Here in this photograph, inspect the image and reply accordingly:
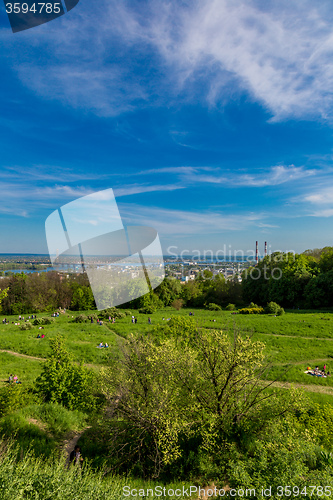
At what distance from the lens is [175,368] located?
10469mm

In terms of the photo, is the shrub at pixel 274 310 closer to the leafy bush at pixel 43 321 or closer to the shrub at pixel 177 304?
the shrub at pixel 177 304

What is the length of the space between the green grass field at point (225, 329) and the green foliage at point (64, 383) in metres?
2.83

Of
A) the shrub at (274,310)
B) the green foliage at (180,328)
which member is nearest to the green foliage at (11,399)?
the green foliage at (180,328)

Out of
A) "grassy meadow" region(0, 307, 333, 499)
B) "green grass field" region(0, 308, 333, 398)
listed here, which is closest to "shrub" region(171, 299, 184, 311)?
"grassy meadow" region(0, 307, 333, 499)

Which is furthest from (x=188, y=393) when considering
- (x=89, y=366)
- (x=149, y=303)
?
(x=149, y=303)

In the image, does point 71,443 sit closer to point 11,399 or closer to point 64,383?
point 64,383

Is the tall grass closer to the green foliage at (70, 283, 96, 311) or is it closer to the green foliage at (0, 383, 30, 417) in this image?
the green foliage at (0, 383, 30, 417)

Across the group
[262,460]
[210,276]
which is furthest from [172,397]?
[210,276]

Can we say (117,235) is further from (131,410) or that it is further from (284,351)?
(284,351)

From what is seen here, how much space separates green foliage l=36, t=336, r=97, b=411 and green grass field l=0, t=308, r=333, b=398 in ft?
9.30

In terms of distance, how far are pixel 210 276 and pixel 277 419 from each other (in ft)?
217

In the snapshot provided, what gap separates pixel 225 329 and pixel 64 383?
45.2ft

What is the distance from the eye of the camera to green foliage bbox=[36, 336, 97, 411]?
14367mm

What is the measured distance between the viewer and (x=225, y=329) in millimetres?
22516
